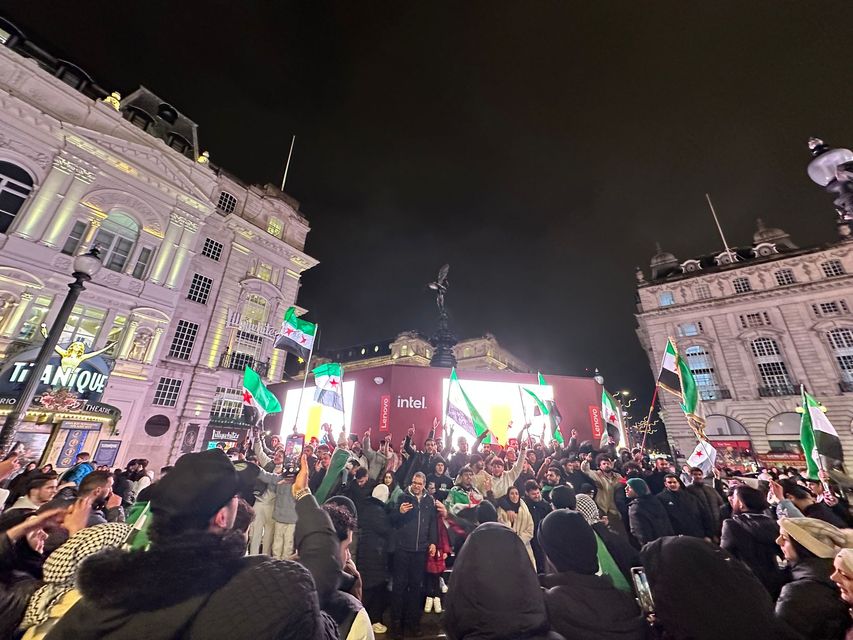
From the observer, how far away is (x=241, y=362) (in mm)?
26297

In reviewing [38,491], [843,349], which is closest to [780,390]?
[843,349]

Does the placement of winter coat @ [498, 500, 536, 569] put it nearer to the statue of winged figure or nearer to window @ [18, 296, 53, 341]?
the statue of winged figure

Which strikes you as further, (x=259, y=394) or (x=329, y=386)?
(x=329, y=386)

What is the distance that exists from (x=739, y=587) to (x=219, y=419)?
28.1m

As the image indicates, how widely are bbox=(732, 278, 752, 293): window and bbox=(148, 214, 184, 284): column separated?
50.5m

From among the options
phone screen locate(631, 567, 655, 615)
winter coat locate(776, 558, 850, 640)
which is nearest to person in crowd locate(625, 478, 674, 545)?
phone screen locate(631, 567, 655, 615)

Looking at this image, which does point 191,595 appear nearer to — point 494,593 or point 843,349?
point 494,593

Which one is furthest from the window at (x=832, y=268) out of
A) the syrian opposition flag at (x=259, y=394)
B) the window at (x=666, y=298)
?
the syrian opposition flag at (x=259, y=394)

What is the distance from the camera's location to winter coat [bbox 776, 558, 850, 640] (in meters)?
2.36

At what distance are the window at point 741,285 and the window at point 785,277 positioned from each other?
215 cm

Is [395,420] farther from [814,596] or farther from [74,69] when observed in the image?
[74,69]

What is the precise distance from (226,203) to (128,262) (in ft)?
32.9

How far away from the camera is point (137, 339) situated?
20.5m

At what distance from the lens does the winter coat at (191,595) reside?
1366 mm
